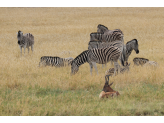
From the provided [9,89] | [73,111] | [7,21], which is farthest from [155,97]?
[7,21]

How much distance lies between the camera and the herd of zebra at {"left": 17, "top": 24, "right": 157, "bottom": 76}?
11492mm

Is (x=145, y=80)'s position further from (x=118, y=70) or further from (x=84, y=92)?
(x=84, y=92)

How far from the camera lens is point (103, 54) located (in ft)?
37.6

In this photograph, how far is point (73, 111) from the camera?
6.73 m

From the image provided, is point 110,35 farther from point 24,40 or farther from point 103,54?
point 24,40

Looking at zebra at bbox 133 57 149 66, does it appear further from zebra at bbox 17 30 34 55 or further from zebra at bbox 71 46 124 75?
zebra at bbox 17 30 34 55

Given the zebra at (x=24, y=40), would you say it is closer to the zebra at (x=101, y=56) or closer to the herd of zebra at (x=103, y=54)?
the herd of zebra at (x=103, y=54)

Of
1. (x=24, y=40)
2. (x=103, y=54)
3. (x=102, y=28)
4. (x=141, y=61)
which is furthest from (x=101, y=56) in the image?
(x=24, y=40)

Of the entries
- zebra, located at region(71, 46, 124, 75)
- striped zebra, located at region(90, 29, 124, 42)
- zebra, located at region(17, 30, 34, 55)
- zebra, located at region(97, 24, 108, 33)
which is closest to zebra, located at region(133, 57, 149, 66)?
striped zebra, located at region(90, 29, 124, 42)

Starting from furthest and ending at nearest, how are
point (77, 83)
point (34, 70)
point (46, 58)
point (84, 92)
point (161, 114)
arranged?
point (46, 58)
point (34, 70)
point (77, 83)
point (84, 92)
point (161, 114)

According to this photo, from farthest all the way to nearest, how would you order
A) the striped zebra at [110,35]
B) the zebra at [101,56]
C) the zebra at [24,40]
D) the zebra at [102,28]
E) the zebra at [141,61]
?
the zebra at [24,40] < the zebra at [102,28] < the striped zebra at [110,35] < the zebra at [141,61] < the zebra at [101,56]

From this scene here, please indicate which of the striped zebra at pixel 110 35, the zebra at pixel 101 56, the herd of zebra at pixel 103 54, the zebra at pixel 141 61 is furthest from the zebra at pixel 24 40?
the zebra at pixel 141 61

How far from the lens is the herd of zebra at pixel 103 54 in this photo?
37.7 feet

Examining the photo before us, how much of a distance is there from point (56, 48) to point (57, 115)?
1444 cm
